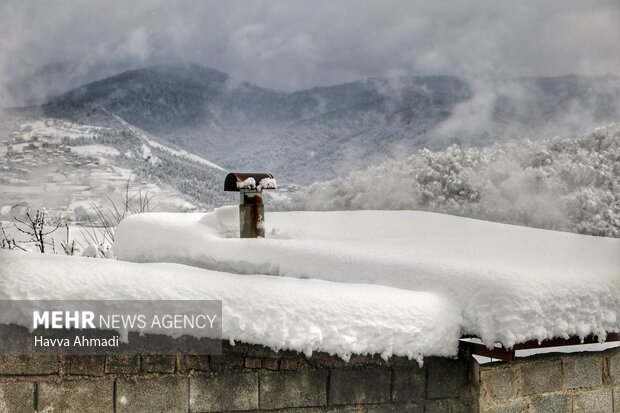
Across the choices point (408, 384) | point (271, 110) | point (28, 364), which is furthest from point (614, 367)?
point (271, 110)

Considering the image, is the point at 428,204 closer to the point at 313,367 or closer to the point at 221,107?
the point at 221,107

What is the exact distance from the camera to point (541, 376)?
304 centimetres

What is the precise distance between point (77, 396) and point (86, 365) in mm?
113

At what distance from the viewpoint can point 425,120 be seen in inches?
379

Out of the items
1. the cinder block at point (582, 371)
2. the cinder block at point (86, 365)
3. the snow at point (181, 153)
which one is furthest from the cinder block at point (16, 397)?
the snow at point (181, 153)

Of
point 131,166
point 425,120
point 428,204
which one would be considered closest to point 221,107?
point 131,166

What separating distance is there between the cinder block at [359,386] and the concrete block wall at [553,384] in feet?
1.35

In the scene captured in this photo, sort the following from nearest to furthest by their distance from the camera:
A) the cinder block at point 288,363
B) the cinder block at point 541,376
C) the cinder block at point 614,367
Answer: the cinder block at point 288,363
the cinder block at point 541,376
the cinder block at point 614,367

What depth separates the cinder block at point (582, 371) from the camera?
3115mm

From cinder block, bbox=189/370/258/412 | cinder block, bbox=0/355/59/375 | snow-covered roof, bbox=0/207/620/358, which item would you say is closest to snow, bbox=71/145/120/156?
snow-covered roof, bbox=0/207/620/358

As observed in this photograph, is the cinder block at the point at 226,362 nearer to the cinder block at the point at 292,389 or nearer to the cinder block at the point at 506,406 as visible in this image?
the cinder block at the point at 292,389

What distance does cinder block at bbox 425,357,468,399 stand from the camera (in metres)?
2.90

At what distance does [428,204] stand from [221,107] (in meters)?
3.51

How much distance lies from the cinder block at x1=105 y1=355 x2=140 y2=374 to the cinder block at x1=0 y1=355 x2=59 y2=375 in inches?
7.1
